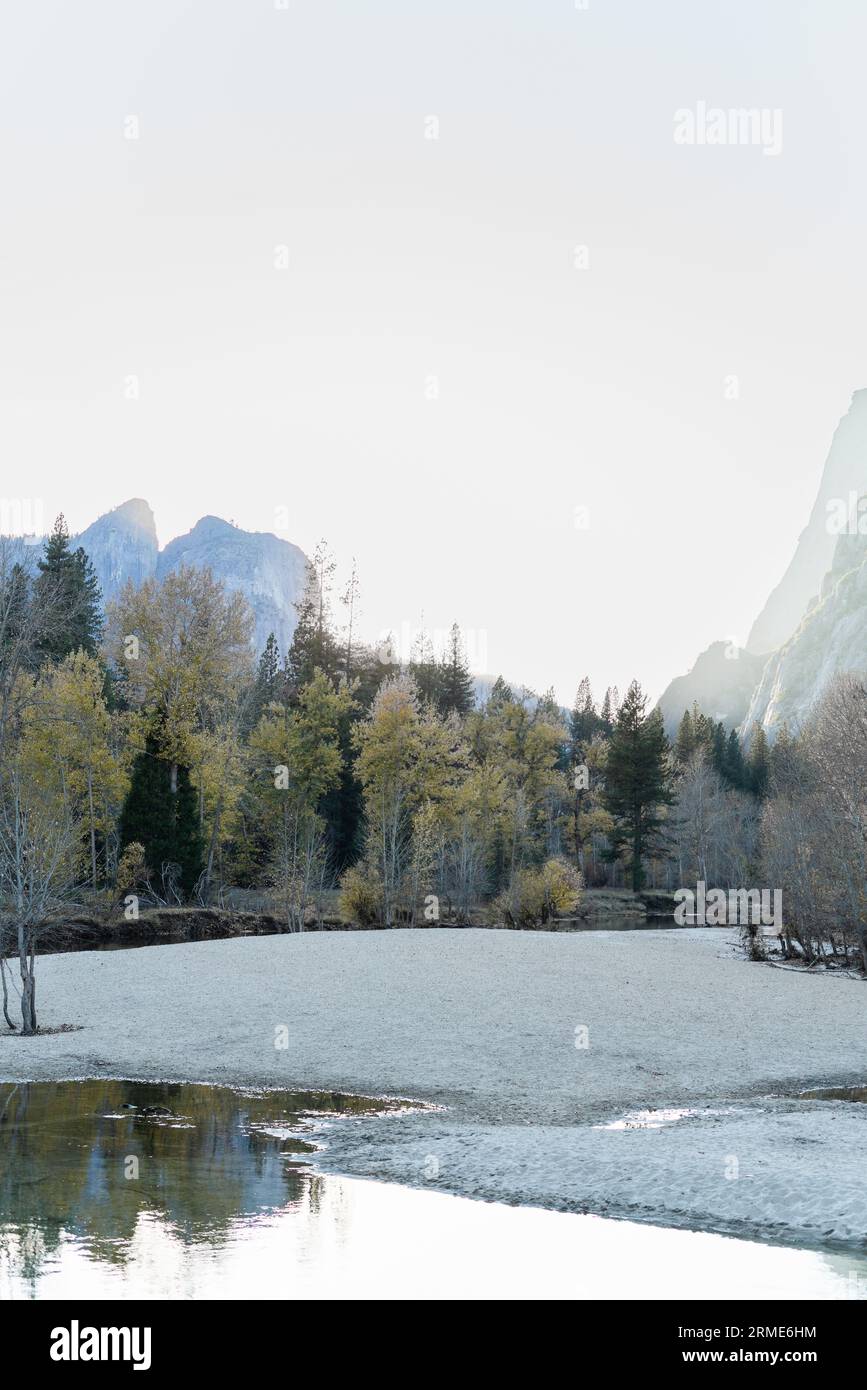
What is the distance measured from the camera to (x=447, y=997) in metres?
23.7

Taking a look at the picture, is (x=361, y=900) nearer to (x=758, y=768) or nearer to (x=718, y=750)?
(x=718, y=750)

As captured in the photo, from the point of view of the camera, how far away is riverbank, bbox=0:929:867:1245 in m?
11.2

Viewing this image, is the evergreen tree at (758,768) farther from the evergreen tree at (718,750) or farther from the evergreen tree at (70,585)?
the evergreen tree at (70,585)

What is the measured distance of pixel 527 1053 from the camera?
19.2m

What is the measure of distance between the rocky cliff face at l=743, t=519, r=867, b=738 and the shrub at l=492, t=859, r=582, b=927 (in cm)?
10545

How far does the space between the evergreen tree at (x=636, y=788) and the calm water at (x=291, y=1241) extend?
6075 centimetres

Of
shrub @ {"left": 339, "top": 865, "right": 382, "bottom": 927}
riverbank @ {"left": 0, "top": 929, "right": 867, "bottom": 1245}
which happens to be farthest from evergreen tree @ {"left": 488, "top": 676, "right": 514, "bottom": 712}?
riverbank @ {"left": 0, "top": 929, "right": 867, "bottom": 1245}

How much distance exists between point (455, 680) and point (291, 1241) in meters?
77.4

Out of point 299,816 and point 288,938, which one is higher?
point 299,816

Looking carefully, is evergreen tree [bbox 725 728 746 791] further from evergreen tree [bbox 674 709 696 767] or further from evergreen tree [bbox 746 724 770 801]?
evergreen tree [bbox 674 709 696 767]

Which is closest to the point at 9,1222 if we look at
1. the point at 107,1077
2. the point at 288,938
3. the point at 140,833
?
the point at 107,1077

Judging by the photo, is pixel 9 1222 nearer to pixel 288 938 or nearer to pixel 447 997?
pixel 447 997

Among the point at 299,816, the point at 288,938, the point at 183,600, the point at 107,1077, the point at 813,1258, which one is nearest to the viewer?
the point at 813,1258

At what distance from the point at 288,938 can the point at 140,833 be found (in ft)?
43.1
